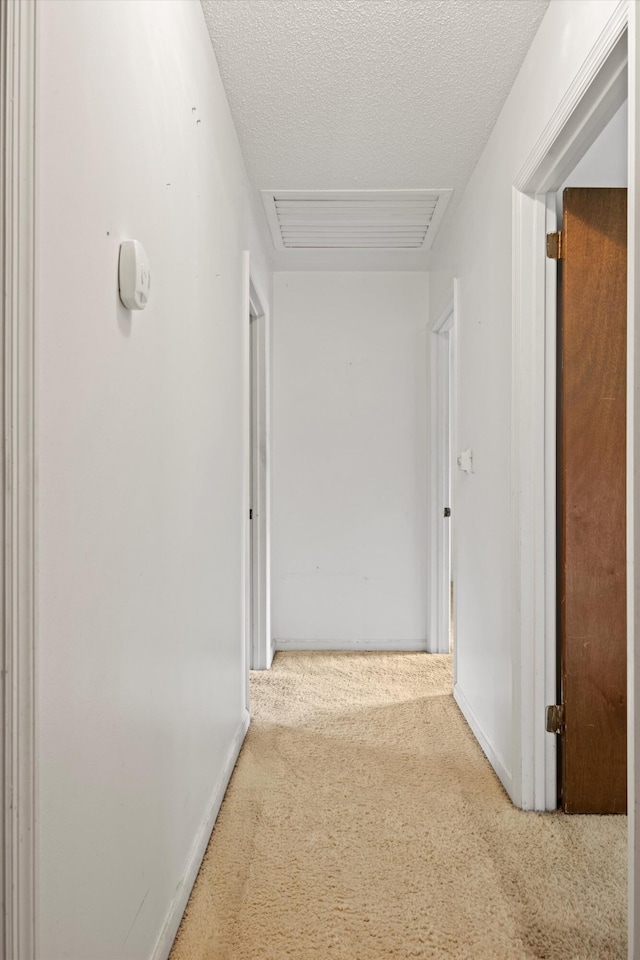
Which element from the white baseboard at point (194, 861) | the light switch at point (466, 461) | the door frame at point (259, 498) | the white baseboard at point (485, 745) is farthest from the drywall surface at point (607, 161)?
the white baseboard at point (194, 861)

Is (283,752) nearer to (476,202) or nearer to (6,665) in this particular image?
(6,665)

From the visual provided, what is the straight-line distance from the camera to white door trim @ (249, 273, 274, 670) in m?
3.58

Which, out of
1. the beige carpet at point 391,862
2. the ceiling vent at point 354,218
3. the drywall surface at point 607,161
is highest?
the ceiling vent at point 354,218

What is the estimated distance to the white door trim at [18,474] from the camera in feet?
2.49

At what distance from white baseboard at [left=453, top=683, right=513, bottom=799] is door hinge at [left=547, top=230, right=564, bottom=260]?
1.70m

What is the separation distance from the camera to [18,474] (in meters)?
0.78

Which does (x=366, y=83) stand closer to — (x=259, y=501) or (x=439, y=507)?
(x=259, y=501)

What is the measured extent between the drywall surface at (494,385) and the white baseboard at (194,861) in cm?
95

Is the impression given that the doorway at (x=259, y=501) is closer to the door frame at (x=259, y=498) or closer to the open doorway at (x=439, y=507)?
the door frame at (x=259, y=498)

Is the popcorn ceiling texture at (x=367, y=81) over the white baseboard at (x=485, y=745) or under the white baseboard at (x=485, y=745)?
over

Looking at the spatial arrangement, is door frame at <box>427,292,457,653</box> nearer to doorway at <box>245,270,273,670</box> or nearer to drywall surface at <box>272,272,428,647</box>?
drywall surface at <box>272,272,428,647</box>

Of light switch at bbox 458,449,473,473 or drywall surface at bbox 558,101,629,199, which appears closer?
drywall surface at bbox 558,101,629,199

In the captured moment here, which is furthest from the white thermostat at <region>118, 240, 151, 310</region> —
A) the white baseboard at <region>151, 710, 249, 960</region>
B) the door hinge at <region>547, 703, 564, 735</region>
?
the door hinge at <region>547, 703, 564, 735</region>

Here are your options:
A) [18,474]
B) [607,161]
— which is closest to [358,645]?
[607,161]
